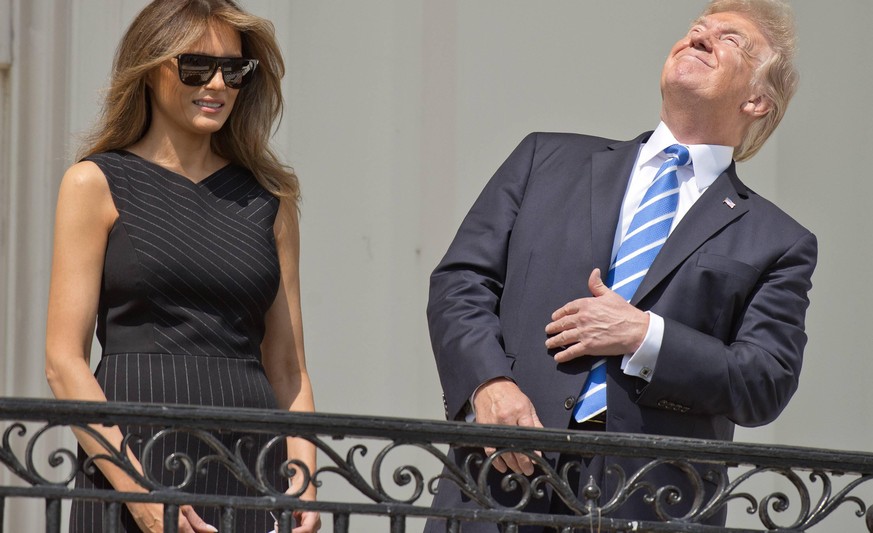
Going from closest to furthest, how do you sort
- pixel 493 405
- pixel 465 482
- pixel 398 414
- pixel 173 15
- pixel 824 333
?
pixel 465 482 → pixel 493 405 → pixel 173 15 → pixel 398 414 → pixel 824 333

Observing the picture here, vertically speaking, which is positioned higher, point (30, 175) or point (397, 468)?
point (30, 175)

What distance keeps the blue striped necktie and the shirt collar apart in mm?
48

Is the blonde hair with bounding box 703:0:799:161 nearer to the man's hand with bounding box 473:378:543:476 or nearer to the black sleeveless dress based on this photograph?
the man's hand with bounding box 473:378:543:476

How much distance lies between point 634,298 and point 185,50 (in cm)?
116

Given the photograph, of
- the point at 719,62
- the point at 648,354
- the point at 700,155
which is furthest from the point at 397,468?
the point at 719,62

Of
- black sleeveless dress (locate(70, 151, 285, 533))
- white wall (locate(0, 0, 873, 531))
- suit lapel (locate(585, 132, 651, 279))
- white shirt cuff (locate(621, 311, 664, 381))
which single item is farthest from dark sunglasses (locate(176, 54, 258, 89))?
white wall (locate(0, 0, 873, 531))

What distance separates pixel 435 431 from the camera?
9.20 ft

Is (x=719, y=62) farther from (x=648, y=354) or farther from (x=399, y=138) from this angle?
(x=399, y=138)

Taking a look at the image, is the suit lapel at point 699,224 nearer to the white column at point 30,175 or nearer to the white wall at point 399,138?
the white wall at point 399,138

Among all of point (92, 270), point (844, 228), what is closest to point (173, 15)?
point (92, 270)

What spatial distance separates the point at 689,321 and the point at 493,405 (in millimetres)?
511

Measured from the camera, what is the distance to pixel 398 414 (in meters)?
5.39

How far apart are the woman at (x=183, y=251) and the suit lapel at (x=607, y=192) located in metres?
0.72

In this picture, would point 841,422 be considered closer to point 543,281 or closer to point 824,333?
point 824,333
